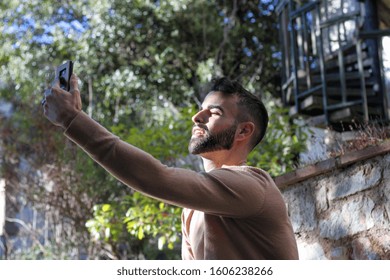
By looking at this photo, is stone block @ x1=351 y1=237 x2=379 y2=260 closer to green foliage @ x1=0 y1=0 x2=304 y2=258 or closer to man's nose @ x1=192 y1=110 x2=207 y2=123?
man's nose @ x1=192 y1=110 x2=207 y2=123

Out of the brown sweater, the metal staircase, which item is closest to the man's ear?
the brown sweater

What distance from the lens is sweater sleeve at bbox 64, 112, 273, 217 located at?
0.96 metres

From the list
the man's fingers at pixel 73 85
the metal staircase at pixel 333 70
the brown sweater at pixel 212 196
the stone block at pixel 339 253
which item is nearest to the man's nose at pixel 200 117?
the brown sweater at pixel 212 196

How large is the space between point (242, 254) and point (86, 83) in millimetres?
6127

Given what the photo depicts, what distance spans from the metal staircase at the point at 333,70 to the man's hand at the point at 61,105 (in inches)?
167

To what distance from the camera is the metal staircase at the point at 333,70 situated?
207 inches

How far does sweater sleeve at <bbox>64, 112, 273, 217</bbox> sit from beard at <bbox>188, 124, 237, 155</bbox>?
164mm

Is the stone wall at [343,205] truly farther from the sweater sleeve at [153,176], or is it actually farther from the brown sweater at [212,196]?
the sweater sleeve at [153,176]

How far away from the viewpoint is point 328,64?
19.4 feet

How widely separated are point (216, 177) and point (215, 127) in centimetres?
18
